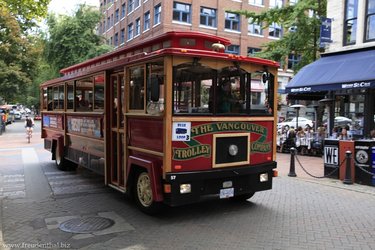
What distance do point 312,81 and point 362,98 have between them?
183 centimetres

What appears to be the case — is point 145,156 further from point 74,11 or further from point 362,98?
point 74,11

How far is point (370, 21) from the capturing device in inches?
557

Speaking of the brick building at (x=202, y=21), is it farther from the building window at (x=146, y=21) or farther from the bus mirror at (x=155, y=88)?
the bus mirror at (x=155, y=88)

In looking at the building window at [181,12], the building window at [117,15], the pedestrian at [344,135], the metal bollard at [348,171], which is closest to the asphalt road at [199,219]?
the metal bollard at [348,171]

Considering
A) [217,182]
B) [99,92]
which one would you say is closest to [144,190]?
[217,182]

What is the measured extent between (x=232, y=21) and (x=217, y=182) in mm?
32706

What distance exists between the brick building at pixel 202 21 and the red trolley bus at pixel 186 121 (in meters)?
25.9

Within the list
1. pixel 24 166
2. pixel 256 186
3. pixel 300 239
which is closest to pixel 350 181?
pixel 256 186

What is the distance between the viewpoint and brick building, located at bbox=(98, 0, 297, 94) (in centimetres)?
3372

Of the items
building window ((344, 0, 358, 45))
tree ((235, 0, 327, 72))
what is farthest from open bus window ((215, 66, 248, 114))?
tree ((235, 0, 327, 72))

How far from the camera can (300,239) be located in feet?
17.7

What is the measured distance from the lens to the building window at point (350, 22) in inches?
591

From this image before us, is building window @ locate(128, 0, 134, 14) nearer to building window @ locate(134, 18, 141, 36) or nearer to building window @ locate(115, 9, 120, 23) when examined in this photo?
building window @ locate(134, 18, 141, 36)

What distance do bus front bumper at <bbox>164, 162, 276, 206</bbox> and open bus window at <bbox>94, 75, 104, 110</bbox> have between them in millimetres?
2937
